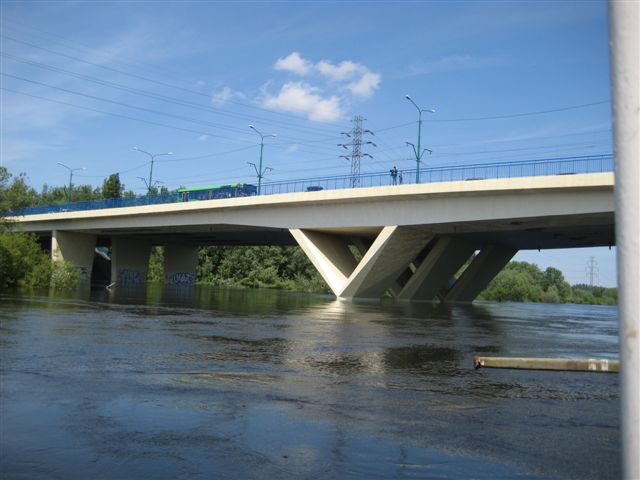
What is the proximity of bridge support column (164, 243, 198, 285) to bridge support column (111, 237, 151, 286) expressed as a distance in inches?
193

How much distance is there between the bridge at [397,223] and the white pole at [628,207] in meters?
30.7

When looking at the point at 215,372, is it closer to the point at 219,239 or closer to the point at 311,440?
the point at 311,440

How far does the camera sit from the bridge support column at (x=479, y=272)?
173 ft

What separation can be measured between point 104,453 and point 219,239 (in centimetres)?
6000

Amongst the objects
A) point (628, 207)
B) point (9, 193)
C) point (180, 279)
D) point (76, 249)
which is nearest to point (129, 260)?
point (76, 249)

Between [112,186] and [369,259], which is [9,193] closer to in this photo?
[369,259]

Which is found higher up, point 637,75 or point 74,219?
point 74,219

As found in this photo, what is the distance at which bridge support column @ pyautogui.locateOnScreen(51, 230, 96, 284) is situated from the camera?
6203 centimetres

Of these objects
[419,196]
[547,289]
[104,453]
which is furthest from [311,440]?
[547,289]

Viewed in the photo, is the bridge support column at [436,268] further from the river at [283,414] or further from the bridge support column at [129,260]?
the bridge support column at [129,260]

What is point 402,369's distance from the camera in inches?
390

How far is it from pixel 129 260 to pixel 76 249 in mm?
6701

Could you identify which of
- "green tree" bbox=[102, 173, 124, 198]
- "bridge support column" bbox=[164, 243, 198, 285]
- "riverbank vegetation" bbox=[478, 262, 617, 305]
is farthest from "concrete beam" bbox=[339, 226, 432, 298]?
"green tree" bbox=[102, 173, 124, 198]

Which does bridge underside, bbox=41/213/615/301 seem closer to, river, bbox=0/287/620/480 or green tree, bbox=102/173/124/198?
river, bbox=0/287/620/480
